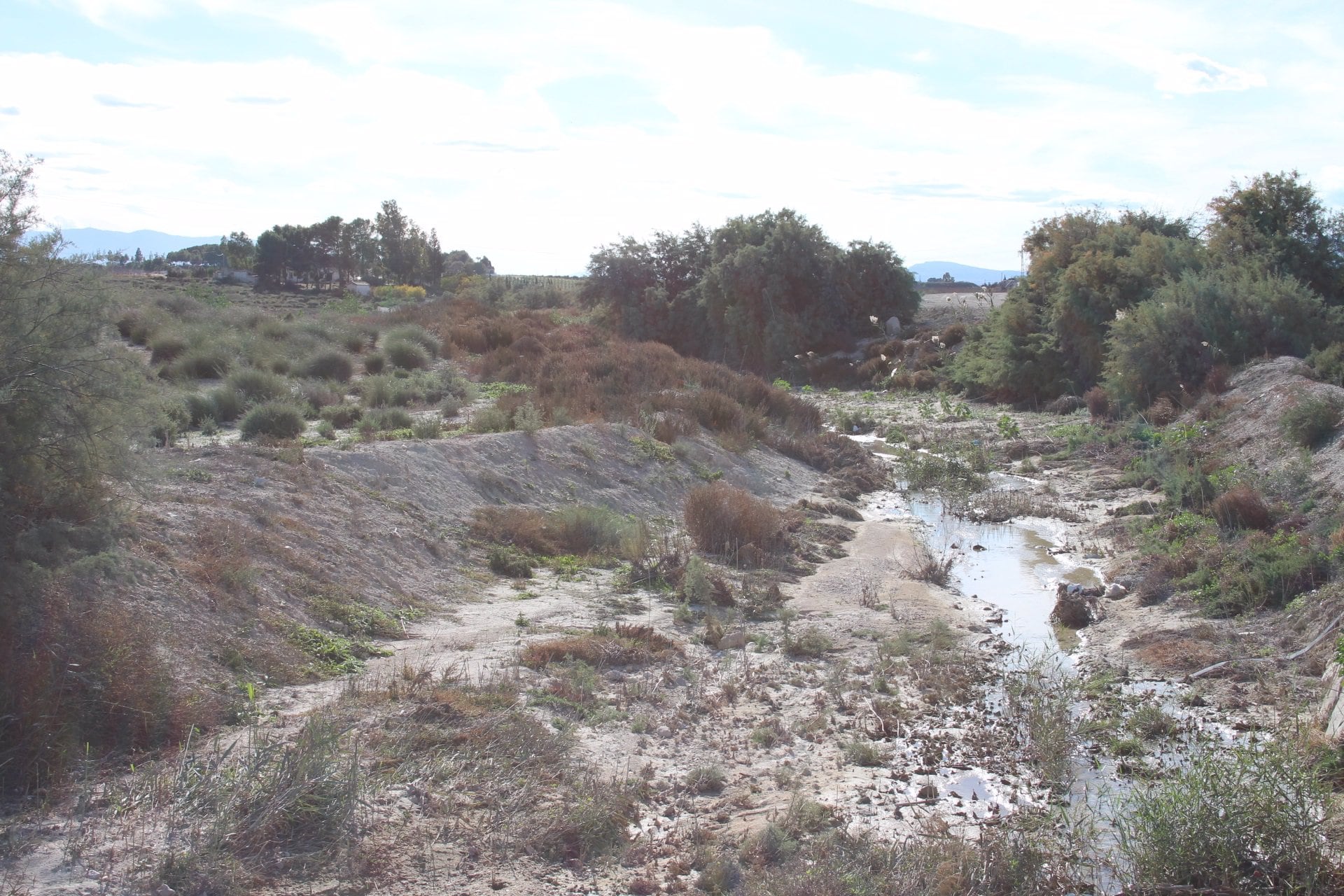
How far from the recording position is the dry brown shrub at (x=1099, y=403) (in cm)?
2323

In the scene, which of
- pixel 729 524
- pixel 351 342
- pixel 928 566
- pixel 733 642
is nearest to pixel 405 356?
pixel 351 342

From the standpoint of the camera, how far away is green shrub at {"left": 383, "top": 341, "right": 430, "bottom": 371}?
2672cm

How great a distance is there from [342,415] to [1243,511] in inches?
572

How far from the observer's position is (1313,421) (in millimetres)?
14453

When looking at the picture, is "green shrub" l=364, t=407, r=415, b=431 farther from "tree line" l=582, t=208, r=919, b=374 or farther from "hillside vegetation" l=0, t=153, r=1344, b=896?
"tree line" l=582, t=208, r=919, b=374

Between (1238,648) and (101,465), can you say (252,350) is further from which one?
(1238,648)

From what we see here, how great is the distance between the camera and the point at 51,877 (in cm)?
489

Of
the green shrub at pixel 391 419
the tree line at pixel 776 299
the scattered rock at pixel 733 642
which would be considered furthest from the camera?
the tree line at pixel 776 299

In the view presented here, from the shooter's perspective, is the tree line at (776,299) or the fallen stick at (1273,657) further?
the tree line at (776,299)

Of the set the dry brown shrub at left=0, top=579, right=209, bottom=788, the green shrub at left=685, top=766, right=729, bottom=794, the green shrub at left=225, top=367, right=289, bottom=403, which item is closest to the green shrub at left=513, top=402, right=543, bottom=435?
the green shrub at left=225, top=367, right=289, bottom=403

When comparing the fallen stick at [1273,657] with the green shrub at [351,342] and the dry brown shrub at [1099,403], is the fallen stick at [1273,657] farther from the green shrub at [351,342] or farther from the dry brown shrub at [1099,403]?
the green shrub at [351,342]

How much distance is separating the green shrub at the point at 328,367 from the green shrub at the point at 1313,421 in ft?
63.1

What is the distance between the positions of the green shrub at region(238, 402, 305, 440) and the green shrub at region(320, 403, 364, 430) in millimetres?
2259

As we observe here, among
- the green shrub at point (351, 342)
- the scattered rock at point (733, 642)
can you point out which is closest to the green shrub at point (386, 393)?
the green shrub at point (351, 342)
